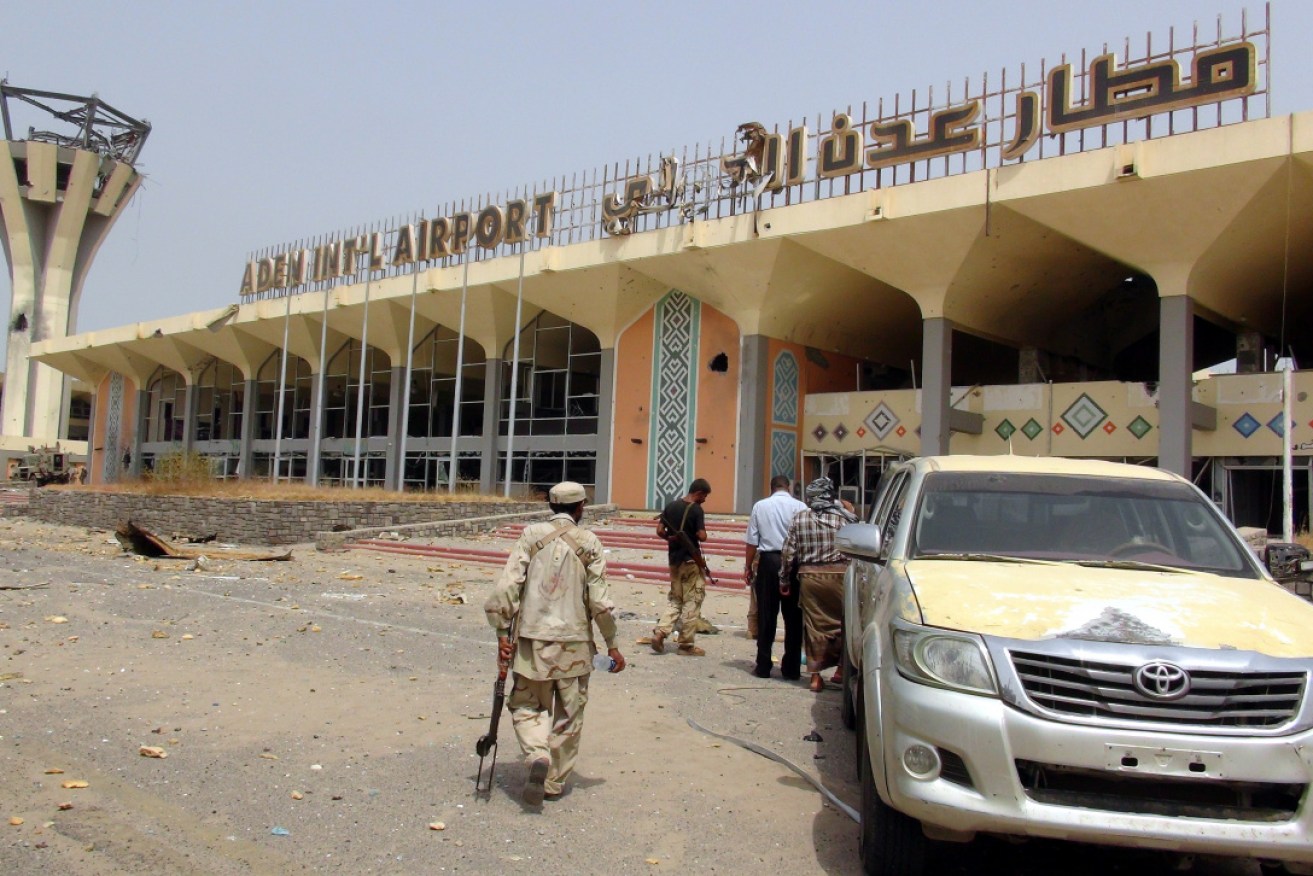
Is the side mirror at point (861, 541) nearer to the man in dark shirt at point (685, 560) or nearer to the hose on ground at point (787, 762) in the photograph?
the hose on ground at point (787, 762)

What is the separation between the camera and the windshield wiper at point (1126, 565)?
13.6 feet

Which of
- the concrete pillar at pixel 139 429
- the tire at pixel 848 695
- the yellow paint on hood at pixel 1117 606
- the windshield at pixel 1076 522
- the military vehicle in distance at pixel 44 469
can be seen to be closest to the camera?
the yellow paint on hood at pixel 1117 606

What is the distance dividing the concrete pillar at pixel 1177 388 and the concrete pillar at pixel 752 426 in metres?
9.68

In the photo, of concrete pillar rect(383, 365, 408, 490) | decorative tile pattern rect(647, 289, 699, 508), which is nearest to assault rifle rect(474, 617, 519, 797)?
decorative tile pattern rect(647, 289, 699, 508)

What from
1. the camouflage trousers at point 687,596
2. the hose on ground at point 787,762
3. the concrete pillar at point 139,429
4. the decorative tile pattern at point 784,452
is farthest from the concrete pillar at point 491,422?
the hose on ground at point 787,762

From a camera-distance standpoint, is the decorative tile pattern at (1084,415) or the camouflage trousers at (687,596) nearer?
the camouflage trousers at (687,596)

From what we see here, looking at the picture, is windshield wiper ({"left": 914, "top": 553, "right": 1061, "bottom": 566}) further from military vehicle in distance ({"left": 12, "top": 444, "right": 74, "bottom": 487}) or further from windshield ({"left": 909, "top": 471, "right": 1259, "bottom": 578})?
military vehicle in distance ({"left": 12, "top": 444, "right": 74, "bottom": 487})

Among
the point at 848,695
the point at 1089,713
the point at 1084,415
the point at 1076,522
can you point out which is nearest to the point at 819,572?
the point at 848,695

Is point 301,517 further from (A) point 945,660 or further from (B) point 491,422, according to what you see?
(A) point 945,660

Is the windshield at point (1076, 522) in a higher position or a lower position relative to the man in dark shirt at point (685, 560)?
higher

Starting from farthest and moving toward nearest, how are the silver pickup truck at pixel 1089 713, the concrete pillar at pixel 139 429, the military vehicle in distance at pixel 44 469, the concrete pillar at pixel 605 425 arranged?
Result: the concrete pillar at pixel 139 429 → the military vehicle in distance at pixel 44 469 → the concrete pillar at pixel 605 425 → the silver pickup truck at pixel 1089 713

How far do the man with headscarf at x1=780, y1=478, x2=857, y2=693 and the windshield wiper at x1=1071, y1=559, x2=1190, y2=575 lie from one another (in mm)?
3042

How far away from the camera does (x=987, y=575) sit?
397cm

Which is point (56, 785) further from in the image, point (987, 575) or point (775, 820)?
point (987, 575)
